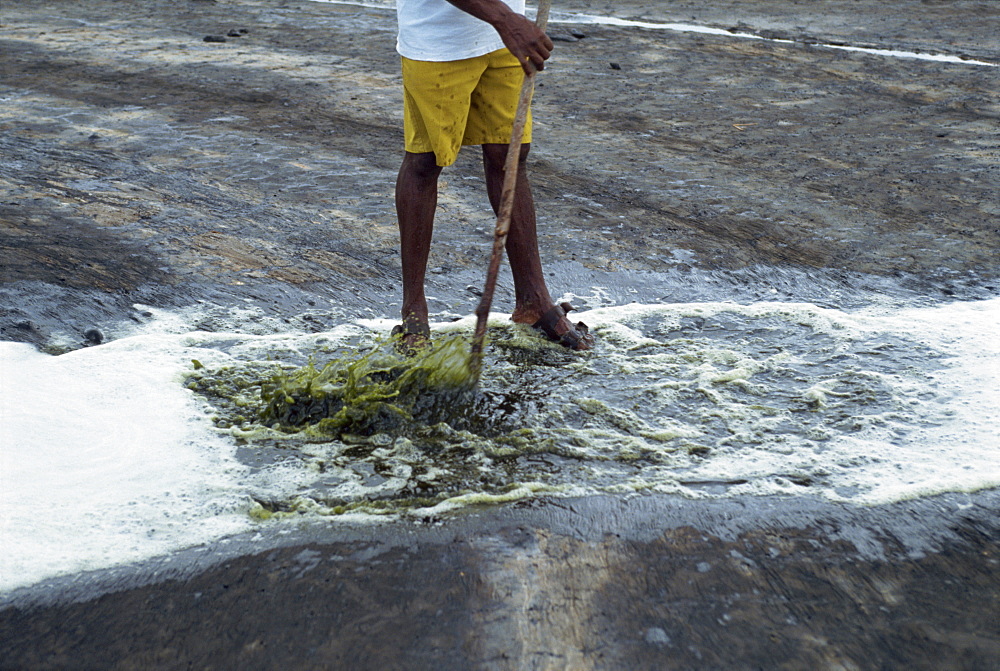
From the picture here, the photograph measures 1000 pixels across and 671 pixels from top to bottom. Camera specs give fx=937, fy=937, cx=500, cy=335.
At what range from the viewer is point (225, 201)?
14.3ft

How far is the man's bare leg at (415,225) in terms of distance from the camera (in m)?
3.02

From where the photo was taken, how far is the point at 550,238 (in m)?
4.07

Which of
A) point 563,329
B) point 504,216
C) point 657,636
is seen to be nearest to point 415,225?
point 504,216

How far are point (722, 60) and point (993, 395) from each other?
510 centimetres

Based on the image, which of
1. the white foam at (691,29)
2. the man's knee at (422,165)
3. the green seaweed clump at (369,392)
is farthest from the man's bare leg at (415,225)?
the white foam at (691,29)

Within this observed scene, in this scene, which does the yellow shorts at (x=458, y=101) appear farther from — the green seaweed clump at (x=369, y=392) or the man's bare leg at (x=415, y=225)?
the green seaweed clump at (x=369, y=392)

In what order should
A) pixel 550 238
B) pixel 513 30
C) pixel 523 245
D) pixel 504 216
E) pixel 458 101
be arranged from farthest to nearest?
pixel 550 238
pixel 523 245
pixel 458 101
pixel 504 216
pixel 513 30

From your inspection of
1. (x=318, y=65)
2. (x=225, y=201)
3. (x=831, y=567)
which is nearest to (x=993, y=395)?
(x=831, y=567)

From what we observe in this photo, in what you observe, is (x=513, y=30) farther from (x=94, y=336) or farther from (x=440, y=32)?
(x=94, y=336)

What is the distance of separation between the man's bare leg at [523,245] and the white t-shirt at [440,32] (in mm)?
379

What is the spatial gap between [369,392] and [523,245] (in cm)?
87

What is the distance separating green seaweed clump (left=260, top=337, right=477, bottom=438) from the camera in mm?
2584

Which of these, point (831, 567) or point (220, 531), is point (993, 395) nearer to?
point (831, 567)

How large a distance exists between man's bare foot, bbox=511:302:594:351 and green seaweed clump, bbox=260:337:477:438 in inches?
18.2
